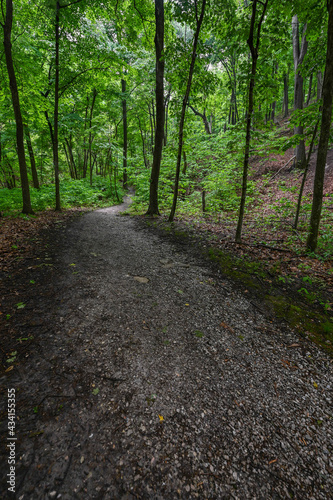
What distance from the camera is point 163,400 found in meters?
2.04

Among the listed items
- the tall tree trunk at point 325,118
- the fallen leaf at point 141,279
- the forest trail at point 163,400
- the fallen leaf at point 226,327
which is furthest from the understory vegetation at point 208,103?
the fallen leaf at point 141,279

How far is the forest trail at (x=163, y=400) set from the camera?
150 centimetres

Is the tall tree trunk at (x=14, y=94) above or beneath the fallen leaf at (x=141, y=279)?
above

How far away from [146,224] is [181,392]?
702cm

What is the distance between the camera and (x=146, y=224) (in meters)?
8.55

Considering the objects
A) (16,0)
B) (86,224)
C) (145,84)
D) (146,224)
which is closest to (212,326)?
(146,224)

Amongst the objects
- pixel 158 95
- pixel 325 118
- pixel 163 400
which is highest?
pixel 158 95

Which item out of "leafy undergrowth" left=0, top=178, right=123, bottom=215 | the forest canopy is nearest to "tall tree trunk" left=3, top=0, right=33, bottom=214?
the forest canopy

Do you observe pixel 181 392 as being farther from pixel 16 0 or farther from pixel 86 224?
pixel 16 0

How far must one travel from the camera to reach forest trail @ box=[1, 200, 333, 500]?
1.50 metres

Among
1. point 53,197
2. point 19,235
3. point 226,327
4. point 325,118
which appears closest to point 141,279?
point 226,327

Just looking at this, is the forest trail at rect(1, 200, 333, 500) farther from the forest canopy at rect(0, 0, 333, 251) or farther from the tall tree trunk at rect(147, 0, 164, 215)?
the tall tree trunk at rect(147, 0, 164, 215)

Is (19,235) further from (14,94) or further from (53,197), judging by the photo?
(53,197)

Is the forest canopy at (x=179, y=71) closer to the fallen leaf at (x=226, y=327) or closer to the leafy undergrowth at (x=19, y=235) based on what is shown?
the leafy undergrowth at (x=19, y=235)
